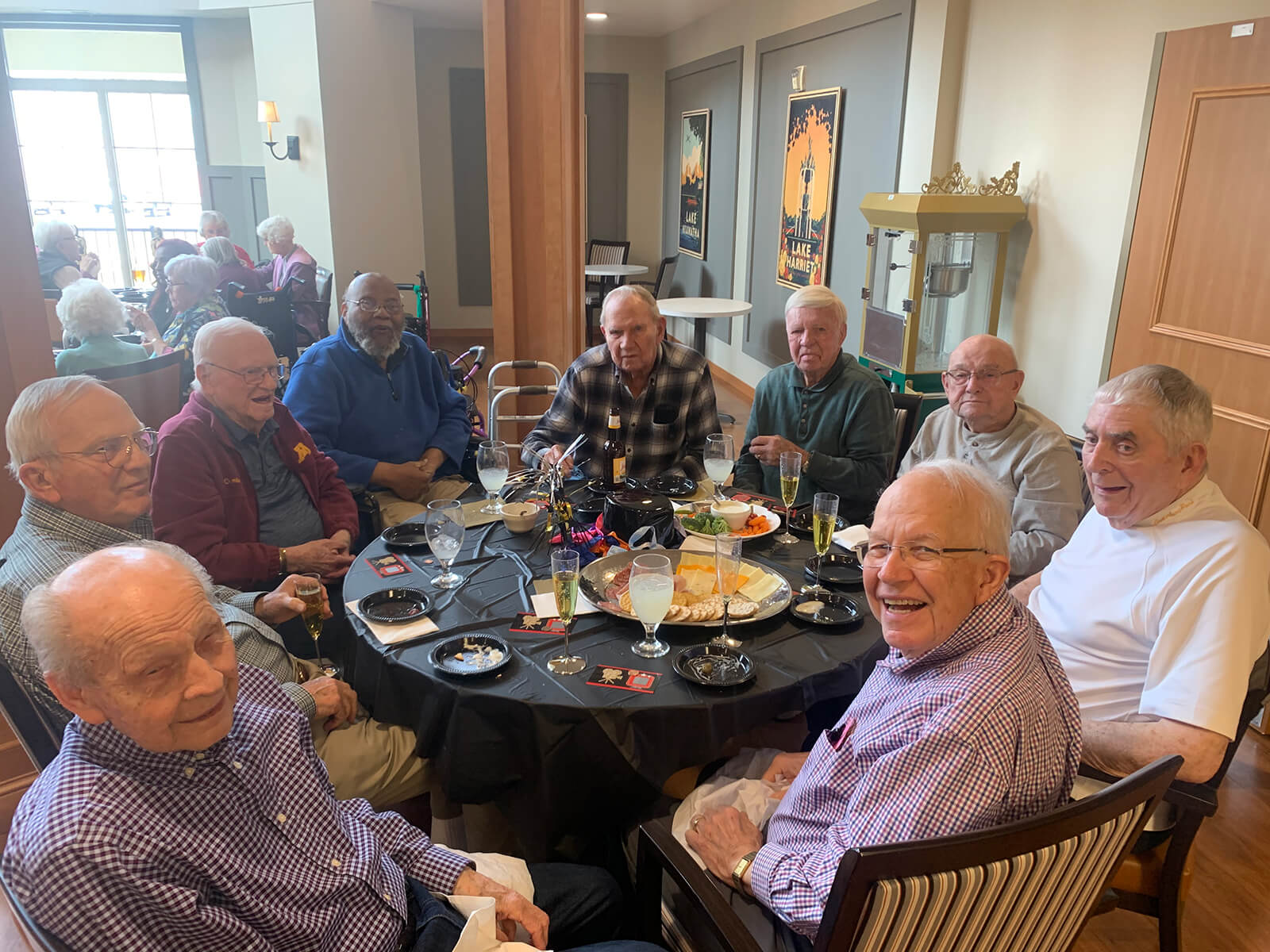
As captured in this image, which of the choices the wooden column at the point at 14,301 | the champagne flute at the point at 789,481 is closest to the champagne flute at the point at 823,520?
the champagne flute at the point at 789,481

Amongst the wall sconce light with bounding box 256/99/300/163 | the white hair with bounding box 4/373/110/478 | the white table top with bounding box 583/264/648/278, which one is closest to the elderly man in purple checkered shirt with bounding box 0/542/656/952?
the white hair with bounding box 4/373/110/478

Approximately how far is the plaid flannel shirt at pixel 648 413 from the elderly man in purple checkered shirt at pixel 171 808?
187 cm

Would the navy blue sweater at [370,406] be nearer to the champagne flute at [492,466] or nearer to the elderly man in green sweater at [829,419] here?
the champagne flute at [492,466]

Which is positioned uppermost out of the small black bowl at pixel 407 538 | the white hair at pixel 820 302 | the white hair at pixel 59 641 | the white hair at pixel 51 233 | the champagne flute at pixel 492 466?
the white hair at pixel 51 233

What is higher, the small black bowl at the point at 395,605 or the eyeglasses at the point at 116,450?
the eyeglasses at the point at 116,450

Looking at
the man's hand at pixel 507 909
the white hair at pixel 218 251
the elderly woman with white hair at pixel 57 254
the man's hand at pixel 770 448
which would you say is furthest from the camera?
the white hair at pixel 218 251

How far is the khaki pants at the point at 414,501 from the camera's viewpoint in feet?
10.2

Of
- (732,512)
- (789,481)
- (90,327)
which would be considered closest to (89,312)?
(90,327)

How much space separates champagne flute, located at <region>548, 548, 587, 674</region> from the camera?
1617mm

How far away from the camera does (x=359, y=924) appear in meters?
1.24

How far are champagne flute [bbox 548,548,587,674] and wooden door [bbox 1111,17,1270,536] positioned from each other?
7.99ft

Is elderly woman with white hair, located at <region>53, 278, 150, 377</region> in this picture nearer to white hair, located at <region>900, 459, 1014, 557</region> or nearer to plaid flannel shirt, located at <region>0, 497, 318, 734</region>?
plaid flannel shirt, located at <region>0, 497, 318, 734</region>

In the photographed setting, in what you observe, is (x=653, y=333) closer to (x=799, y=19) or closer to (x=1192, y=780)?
(x=1192, y=780)

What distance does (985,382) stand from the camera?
243 cm
